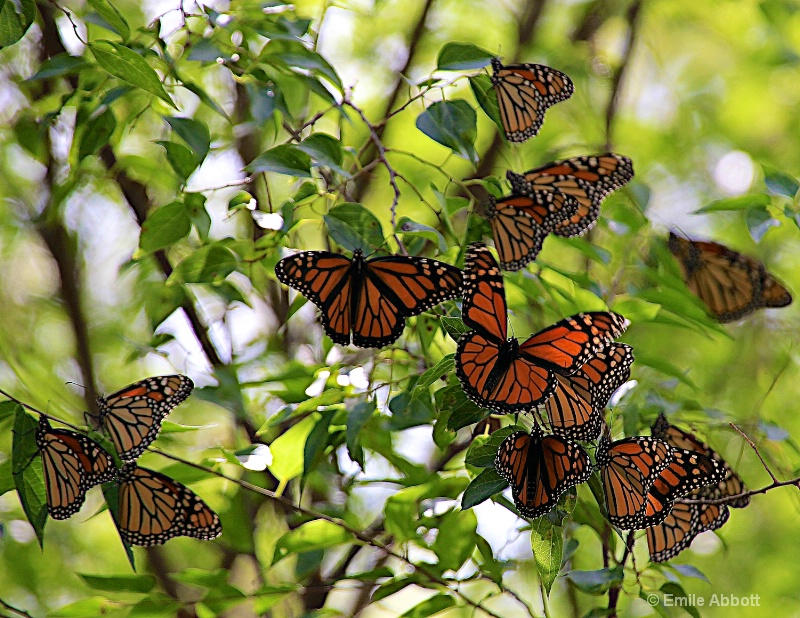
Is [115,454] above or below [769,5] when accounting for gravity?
below

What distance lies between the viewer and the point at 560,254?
7.83 feet

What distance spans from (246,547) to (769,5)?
72.5 inches

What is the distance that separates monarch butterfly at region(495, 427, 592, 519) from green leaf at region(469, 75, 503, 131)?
1.63 feet

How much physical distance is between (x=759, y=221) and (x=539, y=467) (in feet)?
2.03

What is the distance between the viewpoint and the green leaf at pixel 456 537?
105cm

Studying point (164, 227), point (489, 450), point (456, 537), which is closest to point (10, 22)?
point (164, 227)

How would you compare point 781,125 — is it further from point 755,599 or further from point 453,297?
point 453,297

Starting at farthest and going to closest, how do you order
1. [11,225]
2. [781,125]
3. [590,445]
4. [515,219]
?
[781,125] → [11,225] → [515,219] → [590,445]

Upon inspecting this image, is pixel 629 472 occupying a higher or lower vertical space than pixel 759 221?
lower

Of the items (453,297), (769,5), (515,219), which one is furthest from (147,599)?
(769,5)

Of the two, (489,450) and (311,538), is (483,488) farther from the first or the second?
(311,538)

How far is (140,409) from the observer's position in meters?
1.07

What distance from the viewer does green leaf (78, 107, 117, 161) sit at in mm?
1122

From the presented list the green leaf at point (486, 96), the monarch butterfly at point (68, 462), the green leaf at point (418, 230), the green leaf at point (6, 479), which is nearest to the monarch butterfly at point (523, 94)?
Answer: the green leaf at point (486, 96)
